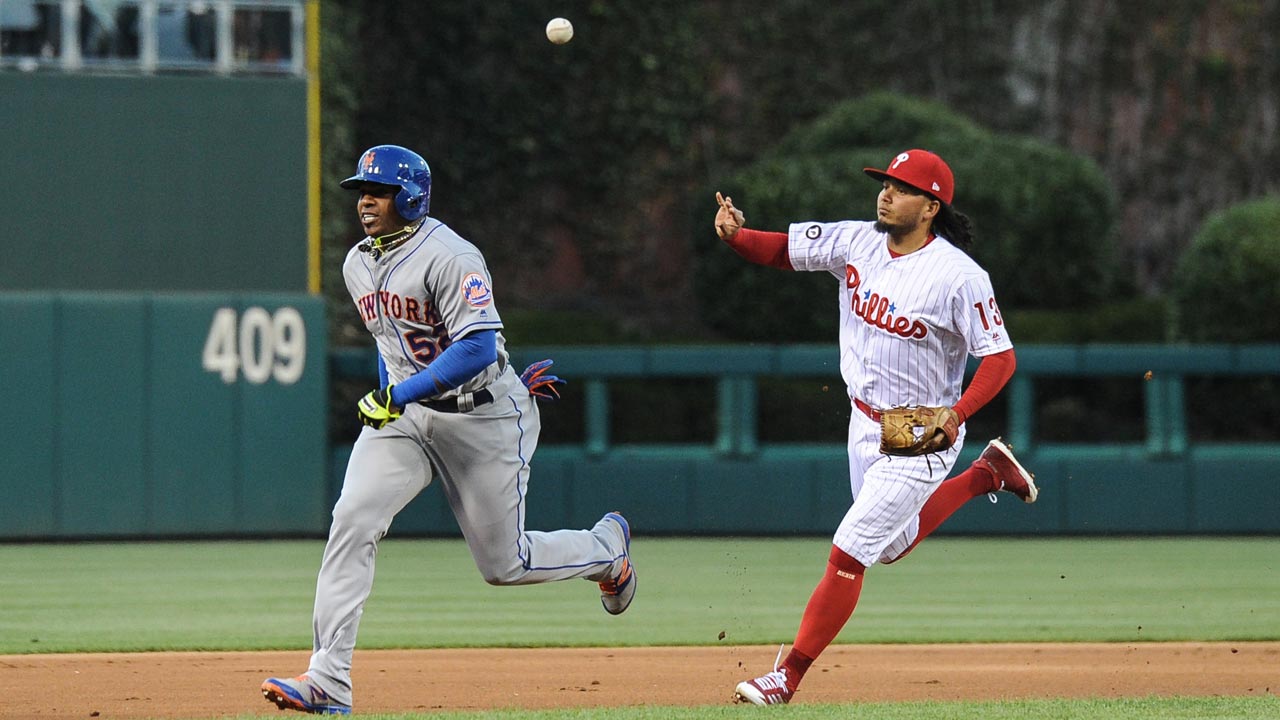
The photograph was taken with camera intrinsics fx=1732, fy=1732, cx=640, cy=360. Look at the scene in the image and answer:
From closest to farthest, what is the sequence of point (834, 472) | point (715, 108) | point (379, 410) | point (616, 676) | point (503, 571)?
point (379, 410)
point (503, 571)
point (616, 676)
point (834, 472)
point (715, 108)

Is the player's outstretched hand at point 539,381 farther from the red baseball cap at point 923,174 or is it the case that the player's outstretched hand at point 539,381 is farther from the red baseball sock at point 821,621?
the red baseball cap at point 923,174

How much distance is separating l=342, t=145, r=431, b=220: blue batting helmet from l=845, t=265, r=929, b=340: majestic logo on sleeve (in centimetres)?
142

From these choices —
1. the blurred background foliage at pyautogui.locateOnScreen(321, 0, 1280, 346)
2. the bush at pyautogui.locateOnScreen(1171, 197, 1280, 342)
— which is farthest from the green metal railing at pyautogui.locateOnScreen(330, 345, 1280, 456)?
the blurred background foliage at pyautogui.locateOnScreen(321, 0, 1280, 346)

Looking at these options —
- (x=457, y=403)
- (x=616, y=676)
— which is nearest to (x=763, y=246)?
(x=457, y=403)

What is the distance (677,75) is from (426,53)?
9.20 ft

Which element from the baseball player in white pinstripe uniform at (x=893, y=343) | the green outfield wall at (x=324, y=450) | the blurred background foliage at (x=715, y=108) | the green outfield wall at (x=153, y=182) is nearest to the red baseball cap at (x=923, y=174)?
the baseball player in white pinstripe uniform at (x=893, y=343)

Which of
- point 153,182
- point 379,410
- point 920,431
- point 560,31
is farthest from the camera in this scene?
point 153,182

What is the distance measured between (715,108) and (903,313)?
14397 millimetres

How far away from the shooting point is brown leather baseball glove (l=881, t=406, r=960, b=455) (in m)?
5.34

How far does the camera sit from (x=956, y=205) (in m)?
16.5

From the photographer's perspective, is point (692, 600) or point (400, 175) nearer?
point (400, 175)

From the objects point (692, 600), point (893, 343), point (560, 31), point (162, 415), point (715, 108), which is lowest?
point (692, 600)

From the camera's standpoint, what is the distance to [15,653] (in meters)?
7.01

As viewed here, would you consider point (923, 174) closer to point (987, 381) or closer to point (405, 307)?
point (987, 381)
